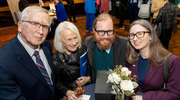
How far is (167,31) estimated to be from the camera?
4.30 meters

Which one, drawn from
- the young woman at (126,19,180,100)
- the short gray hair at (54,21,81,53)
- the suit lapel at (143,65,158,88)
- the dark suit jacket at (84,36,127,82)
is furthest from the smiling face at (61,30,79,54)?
the suit lapel at (143,65,158,88)

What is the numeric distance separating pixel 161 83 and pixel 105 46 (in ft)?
2.99

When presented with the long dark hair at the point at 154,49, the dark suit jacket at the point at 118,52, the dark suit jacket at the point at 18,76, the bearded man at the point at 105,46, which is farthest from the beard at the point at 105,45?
the dark suit jacket at the point at 18,76

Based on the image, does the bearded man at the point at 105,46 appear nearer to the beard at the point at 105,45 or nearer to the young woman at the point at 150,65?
the beard at the point at 105,45

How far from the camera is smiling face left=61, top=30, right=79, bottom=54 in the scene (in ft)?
5.96

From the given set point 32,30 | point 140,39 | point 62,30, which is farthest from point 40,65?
point 140,39

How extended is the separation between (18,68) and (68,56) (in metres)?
0.74

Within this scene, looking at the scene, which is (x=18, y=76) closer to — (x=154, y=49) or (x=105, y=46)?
(x=105, y=46)

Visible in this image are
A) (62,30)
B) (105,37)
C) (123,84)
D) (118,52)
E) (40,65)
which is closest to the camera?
(123,84)

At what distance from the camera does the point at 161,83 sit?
160 centimetres

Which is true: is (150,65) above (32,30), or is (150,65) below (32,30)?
below

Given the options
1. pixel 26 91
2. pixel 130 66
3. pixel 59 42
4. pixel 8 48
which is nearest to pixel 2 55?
pixel 8 48

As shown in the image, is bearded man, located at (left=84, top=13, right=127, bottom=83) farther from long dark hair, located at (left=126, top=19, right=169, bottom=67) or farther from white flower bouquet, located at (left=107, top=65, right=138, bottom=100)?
white flower bouquet, located at (left=107, top=65, right=138, bottom=100)

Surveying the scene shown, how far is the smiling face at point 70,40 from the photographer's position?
182cm
